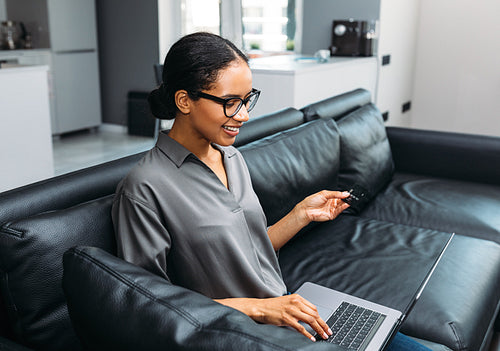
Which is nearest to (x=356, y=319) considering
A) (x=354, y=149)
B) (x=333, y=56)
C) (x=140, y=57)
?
(x=354, y=149)

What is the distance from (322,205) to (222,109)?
48cm

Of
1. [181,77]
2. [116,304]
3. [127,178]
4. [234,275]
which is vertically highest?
[181,77]

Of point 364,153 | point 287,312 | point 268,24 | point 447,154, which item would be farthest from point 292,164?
point 268,24

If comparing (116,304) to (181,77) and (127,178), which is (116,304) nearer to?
(127,178)

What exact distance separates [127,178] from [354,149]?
5.11ft

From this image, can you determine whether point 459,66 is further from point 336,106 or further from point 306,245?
point 306,245

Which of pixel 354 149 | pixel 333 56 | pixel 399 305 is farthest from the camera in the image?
pixel 333 56

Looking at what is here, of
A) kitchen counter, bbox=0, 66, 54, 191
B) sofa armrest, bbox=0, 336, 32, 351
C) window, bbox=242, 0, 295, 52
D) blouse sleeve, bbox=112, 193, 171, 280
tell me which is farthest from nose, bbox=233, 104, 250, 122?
window, bbox=242, 0, 295, 52

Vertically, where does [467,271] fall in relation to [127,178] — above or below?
below

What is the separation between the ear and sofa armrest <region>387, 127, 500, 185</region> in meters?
2.10

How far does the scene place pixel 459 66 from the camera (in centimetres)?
429

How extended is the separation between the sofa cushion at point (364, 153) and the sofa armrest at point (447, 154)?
0.23 m

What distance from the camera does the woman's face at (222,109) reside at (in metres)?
1.11

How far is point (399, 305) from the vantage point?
1568 mm
